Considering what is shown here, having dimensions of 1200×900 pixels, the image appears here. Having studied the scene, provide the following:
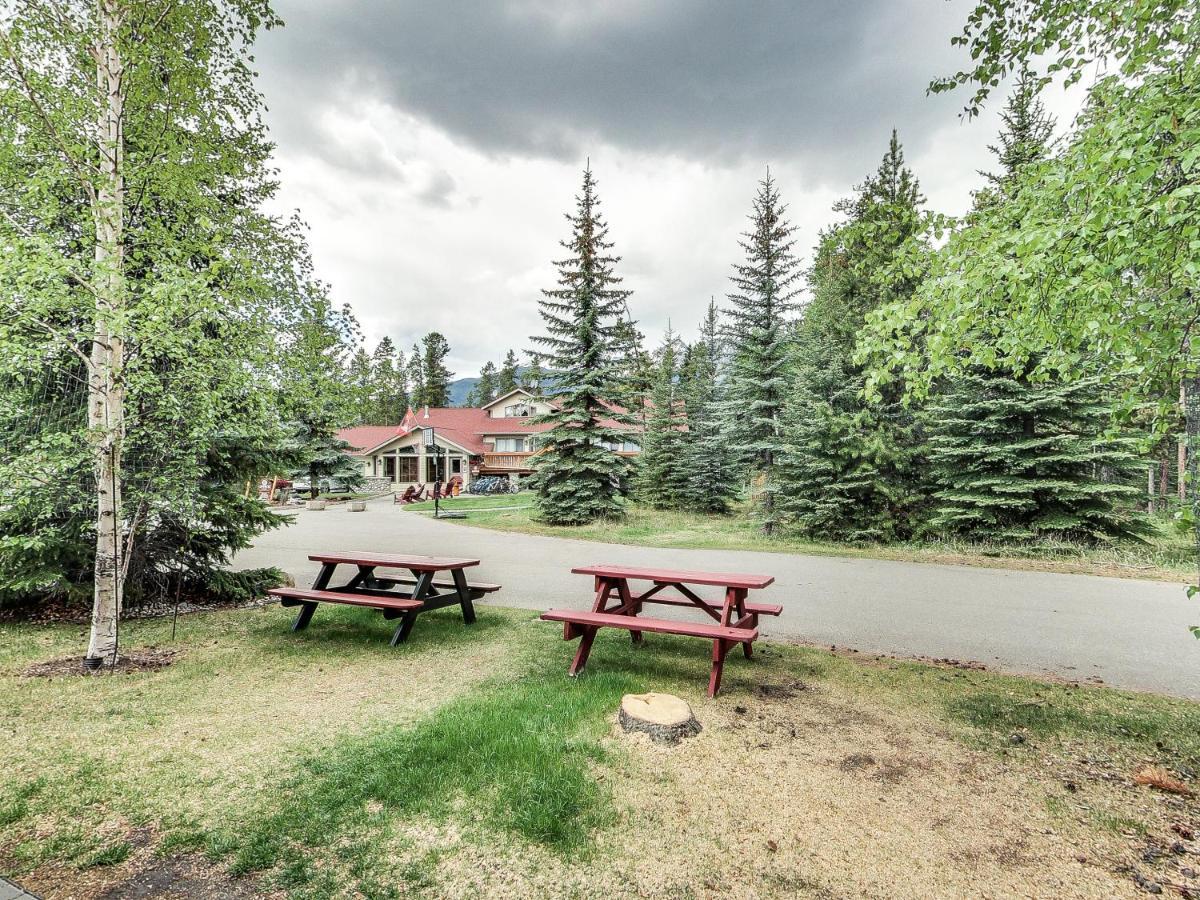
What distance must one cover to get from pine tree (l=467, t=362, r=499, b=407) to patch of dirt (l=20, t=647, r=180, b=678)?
6733 cm

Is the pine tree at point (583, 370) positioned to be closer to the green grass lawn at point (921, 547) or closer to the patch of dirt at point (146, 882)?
the green grass lawn at point (921, 547)

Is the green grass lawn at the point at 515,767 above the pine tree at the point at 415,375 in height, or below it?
below

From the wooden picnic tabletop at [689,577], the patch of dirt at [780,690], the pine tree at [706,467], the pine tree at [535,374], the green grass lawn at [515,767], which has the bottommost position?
the patch of dirt at [780,690]

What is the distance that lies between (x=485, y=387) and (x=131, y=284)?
70926mm

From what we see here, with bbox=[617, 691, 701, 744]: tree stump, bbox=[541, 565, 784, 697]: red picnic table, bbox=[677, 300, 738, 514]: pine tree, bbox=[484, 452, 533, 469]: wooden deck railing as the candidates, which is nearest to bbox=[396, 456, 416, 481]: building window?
bbox=[484, 452, 533, 469]: wooden deck railing

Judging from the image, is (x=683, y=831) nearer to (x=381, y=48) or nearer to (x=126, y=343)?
(x=126, y=343)

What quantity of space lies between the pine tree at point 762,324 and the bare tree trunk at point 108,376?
15.5m

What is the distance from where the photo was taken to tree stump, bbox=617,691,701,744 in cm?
353

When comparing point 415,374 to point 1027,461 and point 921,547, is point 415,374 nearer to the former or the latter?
point 921,547

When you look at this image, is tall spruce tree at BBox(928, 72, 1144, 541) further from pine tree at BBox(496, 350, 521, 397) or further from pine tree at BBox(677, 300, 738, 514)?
pine tree at BBox(496, 350, 521, 397)

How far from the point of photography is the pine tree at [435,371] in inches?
2346

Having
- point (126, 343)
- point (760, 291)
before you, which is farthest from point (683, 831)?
point (760, 291)

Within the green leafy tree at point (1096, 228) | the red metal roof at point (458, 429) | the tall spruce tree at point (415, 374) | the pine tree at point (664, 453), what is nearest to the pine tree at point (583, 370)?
the pine tree at point (664, 453)

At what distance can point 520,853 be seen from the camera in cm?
253
